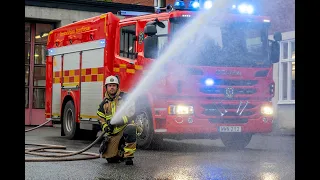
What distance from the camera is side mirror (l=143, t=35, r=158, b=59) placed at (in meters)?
10.7

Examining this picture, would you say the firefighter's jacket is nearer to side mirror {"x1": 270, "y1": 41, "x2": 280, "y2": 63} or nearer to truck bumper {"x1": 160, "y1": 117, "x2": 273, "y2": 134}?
truck bumper {"x1": 160, "y1": 117, "x2": 273, "y2": 134}

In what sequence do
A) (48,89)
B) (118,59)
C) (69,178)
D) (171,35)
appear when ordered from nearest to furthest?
(69,178) < (171,35) < (118,59) < (48,89)

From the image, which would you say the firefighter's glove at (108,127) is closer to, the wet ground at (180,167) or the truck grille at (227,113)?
the wet ground at (180,167)

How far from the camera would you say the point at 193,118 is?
11.1 metres

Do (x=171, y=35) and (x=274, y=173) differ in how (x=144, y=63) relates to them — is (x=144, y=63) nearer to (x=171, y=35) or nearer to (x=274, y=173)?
(x=171, y=35)

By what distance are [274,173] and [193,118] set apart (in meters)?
3.51

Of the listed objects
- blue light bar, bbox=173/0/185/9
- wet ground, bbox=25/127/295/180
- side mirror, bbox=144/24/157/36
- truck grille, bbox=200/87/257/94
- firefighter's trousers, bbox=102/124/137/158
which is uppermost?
blue light bar, bbox=173/0/185/9

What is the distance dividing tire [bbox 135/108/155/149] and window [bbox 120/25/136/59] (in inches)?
47.5

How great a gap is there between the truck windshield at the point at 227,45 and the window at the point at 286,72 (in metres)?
8.91

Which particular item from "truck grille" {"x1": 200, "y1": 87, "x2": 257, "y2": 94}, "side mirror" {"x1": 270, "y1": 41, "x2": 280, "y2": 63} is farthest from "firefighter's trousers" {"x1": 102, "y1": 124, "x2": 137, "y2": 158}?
"side mirror" {"x1": 270, "y1": 41, "x2": 280, "y2": 63}

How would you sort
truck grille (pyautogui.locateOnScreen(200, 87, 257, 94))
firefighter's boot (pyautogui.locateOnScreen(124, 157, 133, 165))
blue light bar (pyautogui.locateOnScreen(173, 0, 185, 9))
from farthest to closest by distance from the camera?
blue light bar (pyautogui.locateOnScreen(173, 0, 185, 9))
truck grille (pyautogui.locateOnScreen(200, 87, 257, 94))
firefighter's boot (pyautogui.locateOnScreen(124, 157, 133, 165))

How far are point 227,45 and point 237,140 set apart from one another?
229 cm
